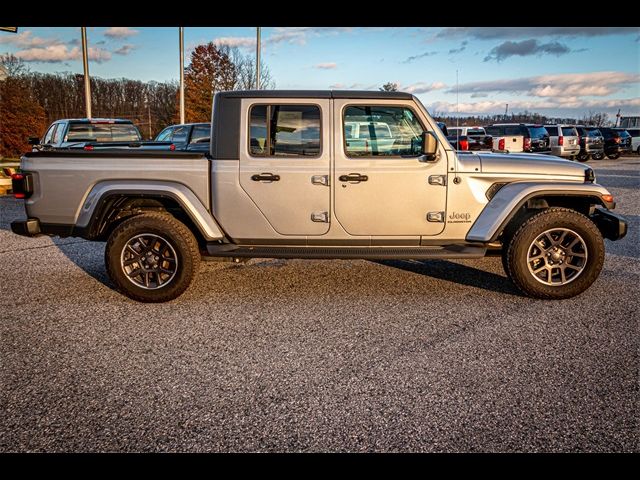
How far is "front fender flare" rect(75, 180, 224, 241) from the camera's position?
501 cm

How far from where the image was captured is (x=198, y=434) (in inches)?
109

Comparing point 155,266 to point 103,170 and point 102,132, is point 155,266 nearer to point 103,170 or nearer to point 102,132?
point 103,170

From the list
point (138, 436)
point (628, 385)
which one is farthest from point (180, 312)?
point (628, 385)

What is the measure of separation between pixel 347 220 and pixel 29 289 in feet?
11.3

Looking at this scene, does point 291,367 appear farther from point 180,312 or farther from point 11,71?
point 11,71

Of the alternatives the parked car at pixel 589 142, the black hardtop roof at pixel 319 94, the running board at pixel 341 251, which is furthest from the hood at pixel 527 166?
the parked car at pixel 589 142

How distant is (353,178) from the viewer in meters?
5.01

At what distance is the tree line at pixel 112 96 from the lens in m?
29.7

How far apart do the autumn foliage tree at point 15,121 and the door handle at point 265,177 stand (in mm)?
29092

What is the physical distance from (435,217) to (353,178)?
0.89 meters

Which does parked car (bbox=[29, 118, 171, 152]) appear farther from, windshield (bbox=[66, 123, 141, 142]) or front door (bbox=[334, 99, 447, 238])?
front door (bbox=[334, 99, 447, 238])

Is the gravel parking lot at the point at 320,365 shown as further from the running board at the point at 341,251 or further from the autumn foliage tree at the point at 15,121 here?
the autumn foliage tree at the point at 15,121

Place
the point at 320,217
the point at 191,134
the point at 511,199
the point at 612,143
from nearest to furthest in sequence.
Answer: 1. the point at 511,199
2. the point at 320,217
3. the point at 191,134
4. the point at 612,143

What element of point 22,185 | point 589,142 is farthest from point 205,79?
point 22,185
